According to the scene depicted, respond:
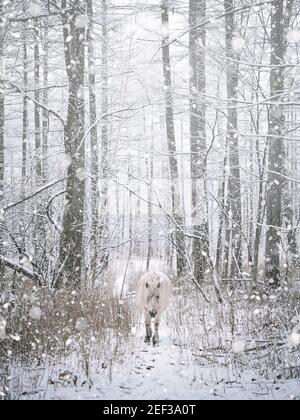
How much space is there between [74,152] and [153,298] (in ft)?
10.2

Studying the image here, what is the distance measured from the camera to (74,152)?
7.09 meters

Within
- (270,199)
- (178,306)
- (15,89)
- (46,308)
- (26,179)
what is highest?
(15,89)

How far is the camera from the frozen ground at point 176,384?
4000mm

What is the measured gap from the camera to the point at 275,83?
23.8 ft

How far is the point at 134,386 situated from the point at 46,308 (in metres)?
1.96

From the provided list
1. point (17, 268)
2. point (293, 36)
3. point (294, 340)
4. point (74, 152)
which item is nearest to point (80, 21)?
point (74, 152)

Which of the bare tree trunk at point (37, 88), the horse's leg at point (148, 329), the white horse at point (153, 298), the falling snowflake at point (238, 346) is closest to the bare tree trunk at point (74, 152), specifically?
the bare tree trunk at point (37, 88)

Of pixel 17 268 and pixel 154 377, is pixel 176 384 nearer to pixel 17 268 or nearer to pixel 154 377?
pixel 154 377

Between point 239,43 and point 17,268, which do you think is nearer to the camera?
point 239,43

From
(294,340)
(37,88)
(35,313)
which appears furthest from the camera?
(37,88)

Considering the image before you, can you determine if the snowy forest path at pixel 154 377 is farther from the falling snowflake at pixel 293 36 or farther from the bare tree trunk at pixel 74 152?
the falling snowflake at pixel 293 36

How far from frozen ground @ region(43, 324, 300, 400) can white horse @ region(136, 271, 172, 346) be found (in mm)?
825
